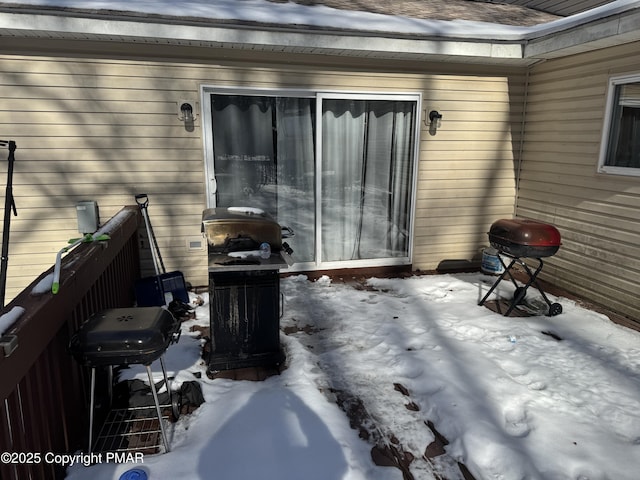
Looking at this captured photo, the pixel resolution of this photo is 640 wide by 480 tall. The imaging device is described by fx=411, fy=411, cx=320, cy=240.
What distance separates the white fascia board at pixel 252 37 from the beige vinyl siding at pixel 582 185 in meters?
0.68

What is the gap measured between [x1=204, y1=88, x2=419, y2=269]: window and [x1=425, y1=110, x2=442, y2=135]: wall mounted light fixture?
19 centimetres

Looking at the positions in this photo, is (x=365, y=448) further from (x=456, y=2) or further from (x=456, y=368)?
(x=456, y=2)

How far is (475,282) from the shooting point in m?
4.84

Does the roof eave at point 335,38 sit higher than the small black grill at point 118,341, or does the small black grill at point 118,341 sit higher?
the roof eave at point 335,38

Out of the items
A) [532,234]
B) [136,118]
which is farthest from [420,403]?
[136,118]

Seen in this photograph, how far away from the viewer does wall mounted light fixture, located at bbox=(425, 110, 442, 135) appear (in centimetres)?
473

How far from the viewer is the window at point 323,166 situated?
14.5 ft

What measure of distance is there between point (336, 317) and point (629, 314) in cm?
276

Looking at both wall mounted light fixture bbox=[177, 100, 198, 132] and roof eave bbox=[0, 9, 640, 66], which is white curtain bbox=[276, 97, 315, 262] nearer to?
roof eave bbox=[0, 9, 640, 66]

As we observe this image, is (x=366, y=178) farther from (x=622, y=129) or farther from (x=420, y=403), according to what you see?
(x=420, y=403)

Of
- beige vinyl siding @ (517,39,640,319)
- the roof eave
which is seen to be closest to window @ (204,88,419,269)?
the roof eave

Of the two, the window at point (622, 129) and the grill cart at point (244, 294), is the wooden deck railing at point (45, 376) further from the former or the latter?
the window at point (622, 129)

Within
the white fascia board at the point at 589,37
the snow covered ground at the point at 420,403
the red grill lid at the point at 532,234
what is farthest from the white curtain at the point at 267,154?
the white fascia board at the point at 589,37

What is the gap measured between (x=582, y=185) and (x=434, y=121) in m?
1.69
